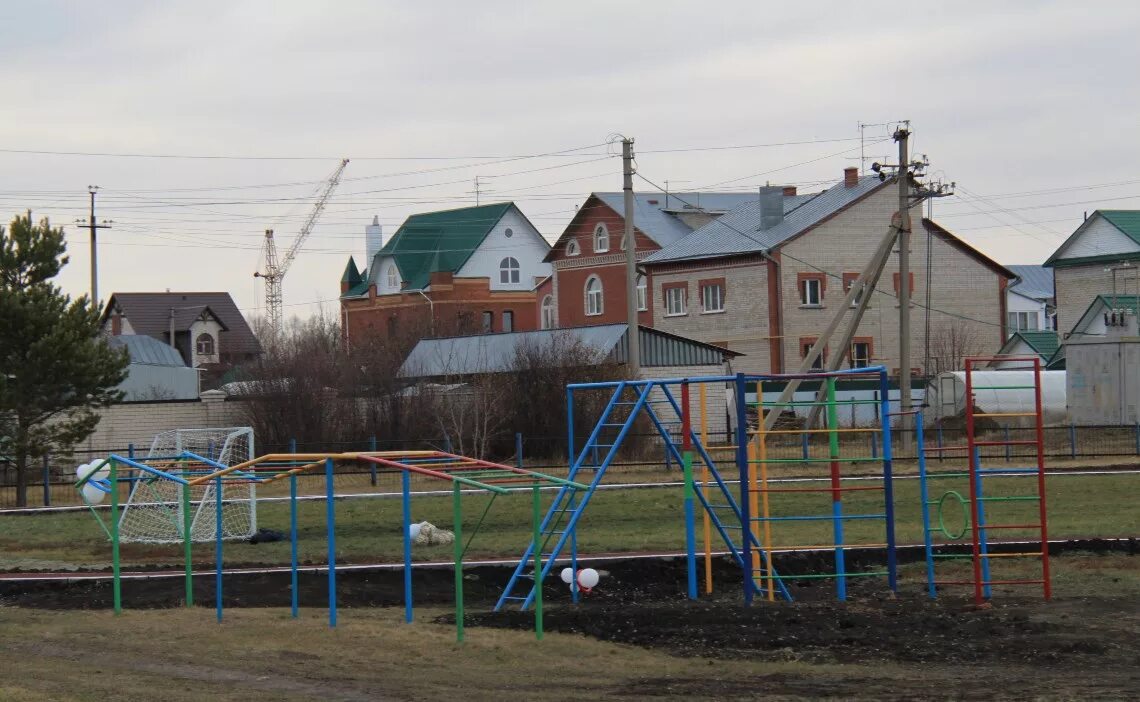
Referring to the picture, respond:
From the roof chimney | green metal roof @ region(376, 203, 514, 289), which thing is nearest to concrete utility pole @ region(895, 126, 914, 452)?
the roof chimney

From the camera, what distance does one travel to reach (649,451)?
40031 millimetres

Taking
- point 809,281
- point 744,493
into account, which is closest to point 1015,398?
point 809,281

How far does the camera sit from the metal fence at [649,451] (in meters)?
36.0

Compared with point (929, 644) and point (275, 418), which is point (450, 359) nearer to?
point (275, 418)

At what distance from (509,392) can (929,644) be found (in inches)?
1246

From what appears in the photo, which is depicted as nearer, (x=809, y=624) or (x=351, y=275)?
(x=809, y=624)

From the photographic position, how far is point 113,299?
92.2m

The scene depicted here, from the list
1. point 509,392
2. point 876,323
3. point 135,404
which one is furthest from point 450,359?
point 876,323

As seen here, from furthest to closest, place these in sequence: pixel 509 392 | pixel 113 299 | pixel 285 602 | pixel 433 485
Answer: pixel 113 299 < pixel 509 392 < pixel 433 485 < pixel 285 602

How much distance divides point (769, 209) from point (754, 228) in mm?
1052

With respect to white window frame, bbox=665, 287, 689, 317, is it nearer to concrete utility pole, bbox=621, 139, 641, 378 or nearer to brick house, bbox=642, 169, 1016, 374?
brick house, bbox=642, 169, 1016, 374

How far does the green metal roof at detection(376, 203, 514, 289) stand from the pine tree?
51945 millimetres

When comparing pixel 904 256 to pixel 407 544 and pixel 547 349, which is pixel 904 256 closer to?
pixel 547 349

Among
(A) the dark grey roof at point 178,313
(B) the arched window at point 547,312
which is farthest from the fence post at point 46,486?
(A) the dark grey roof at point 178,313
